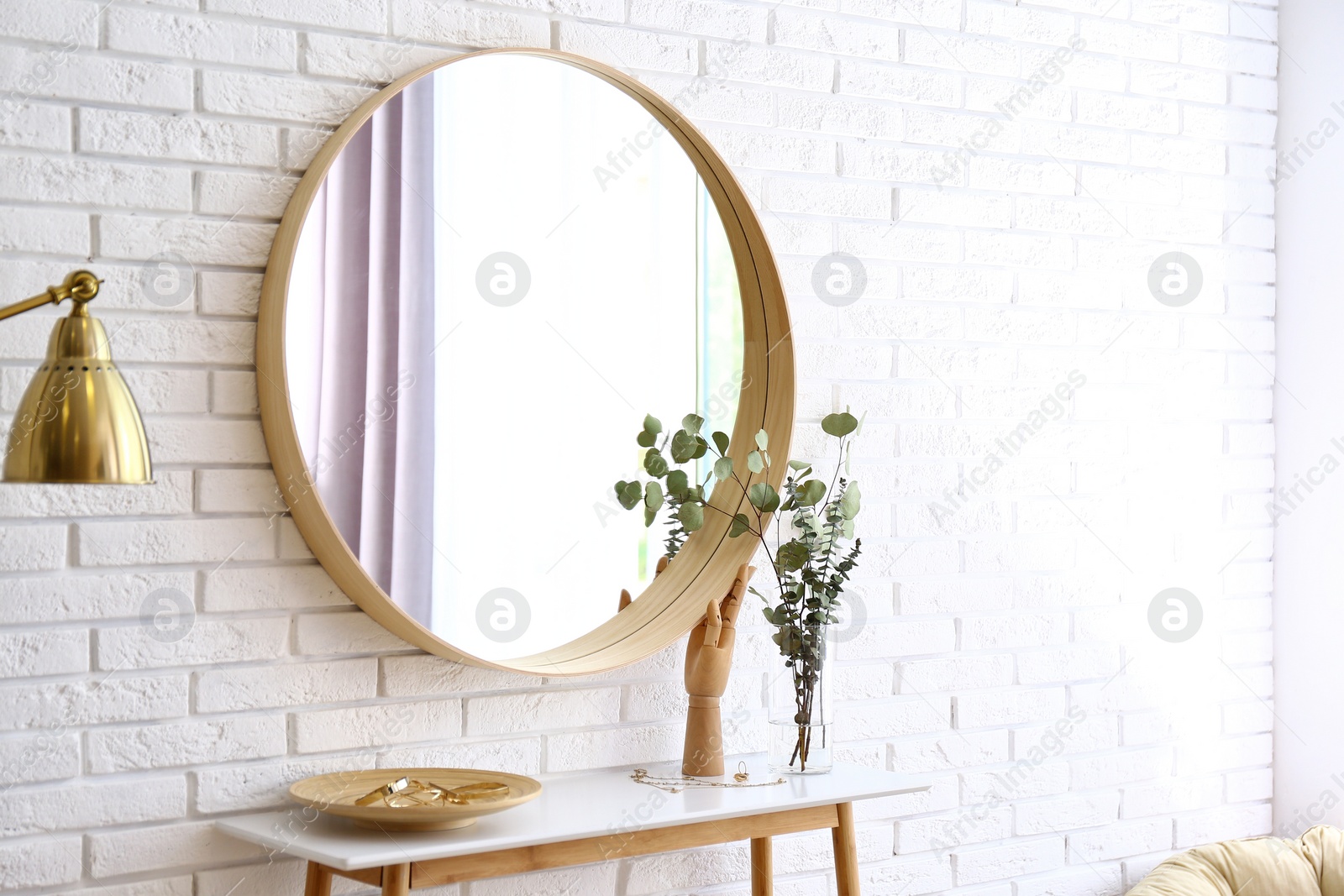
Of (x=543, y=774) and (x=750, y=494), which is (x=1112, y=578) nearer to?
(x=750, y=494)

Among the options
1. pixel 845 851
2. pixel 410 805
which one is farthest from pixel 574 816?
pixel 845 851

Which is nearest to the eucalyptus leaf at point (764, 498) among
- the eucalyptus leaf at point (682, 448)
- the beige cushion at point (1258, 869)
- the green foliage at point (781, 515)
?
the green foliage at point (781, 515)

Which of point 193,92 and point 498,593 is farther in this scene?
point 498,593

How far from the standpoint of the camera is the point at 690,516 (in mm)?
1768

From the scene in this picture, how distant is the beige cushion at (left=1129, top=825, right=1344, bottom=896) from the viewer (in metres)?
2.10

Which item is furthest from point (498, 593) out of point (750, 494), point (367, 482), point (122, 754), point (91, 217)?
point (91, 217)

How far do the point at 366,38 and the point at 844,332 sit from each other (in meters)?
0.85

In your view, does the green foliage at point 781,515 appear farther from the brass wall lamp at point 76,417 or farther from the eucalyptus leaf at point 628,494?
the brass wall lamp at point 76,417

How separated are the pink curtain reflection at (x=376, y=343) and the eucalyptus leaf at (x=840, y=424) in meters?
0.59

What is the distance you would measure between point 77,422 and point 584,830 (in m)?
0.72

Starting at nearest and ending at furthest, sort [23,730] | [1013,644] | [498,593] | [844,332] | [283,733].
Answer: [23,730] → [283,733] → [498,593] → [844,332] → [1013,644]

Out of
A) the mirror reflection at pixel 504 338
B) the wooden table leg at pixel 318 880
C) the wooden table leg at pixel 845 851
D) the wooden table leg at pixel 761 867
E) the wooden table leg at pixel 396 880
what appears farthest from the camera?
the wooden table leg at pixel 761 867

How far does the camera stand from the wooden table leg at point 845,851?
5.57 feet

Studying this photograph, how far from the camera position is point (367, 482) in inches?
62.0
